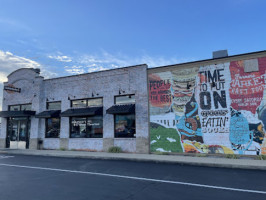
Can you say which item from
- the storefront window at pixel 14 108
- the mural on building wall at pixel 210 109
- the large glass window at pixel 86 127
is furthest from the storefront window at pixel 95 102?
the storefront window at pixel 14 108

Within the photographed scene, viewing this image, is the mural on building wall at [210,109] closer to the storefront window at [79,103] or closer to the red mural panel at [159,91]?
the red mural panel at [159,91]

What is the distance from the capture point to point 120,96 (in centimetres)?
1513

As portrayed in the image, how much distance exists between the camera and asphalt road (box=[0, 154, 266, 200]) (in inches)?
210

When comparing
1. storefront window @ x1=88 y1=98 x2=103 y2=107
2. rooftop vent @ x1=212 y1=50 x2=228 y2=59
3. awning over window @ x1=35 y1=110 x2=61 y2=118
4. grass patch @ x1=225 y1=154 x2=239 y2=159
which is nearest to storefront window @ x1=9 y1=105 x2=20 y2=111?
awning over window @ x1=35 y1=110 x2=61 y2=118

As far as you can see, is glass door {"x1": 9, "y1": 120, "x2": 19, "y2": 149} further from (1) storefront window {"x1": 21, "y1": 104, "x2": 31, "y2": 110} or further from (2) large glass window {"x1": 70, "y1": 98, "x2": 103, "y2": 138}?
(2) large glass window {"x1": 70, "y1": 98, "x2": 103, "y2": 138}

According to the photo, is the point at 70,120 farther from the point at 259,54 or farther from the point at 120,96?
the point at 259,54

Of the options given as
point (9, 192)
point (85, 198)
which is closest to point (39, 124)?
point (9, 192)

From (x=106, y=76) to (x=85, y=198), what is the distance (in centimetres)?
1140

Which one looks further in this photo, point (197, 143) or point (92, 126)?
point (92, 126)

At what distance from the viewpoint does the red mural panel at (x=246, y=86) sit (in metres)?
11.2

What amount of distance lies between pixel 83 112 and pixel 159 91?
5.77 m

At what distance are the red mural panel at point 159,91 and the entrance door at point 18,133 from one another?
1217cm

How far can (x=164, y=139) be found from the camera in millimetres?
13125

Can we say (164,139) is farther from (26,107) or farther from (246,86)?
(26,107)
